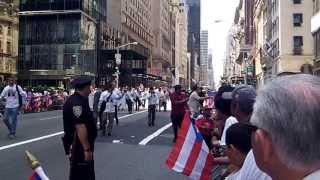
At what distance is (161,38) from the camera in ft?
478

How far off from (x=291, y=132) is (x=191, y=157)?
2794mm

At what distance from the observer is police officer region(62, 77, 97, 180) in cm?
651

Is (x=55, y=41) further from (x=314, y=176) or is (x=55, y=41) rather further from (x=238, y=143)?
(x=314, y=176)

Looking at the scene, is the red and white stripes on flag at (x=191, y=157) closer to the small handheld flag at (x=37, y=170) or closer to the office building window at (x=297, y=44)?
the small handheld flag at (x=37, y=170)

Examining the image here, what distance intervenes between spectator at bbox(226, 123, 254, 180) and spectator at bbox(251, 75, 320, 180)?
1.14 meters

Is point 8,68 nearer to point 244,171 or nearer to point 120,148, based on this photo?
point 120,148

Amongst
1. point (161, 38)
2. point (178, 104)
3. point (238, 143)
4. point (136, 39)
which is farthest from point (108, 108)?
point (161, 38)

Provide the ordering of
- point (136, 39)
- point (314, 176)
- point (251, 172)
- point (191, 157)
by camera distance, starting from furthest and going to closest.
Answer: point (136, 39) < point (191, 157) < point (251, 172) < point (314, 176)

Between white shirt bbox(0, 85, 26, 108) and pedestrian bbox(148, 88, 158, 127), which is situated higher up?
white shirt bbox(0, 85, 26, 108)

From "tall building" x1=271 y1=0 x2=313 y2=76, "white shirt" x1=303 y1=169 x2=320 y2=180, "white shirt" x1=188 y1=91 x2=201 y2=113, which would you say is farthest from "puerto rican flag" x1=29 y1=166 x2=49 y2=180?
"tall building" x1=271 y1=0 x2=313 y2=76

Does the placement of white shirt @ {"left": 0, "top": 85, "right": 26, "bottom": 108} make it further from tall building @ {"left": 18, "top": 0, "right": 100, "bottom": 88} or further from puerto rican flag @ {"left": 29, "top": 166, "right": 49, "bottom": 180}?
tall building @ {"left": 18, "top": 0, "right": 100, "bottom": 88}

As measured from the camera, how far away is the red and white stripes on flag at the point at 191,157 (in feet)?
15.2

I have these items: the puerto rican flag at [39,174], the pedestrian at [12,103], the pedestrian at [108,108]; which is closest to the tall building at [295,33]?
the pedestrian at [108,108]

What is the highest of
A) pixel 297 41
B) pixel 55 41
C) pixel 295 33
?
pixel 295 33
